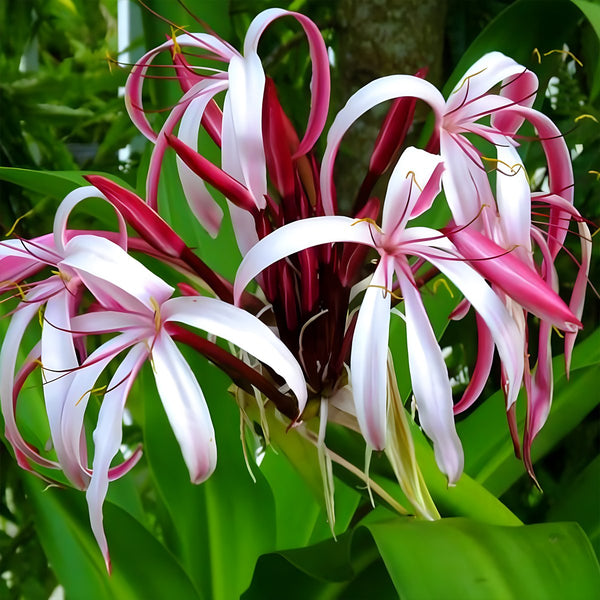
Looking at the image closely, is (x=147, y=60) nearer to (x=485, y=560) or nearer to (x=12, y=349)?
(x=12, y=349)

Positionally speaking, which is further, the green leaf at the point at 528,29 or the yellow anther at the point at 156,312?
the green leaf at the point at 528,29

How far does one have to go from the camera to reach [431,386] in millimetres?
286

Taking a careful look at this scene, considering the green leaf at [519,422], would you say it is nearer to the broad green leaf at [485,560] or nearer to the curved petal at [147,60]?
the broad green leaf at [485,560]

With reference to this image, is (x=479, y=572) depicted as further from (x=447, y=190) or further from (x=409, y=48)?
(x=409, y=48)

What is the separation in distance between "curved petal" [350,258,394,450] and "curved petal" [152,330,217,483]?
6 centimetres

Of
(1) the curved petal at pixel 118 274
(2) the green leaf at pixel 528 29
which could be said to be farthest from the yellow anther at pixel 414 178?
(2) the green leaf at pixel 528 29

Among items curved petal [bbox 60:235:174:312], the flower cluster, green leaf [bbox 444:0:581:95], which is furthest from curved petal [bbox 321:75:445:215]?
green leaf [bbox 444:0:581:95]

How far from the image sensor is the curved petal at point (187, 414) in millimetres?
280

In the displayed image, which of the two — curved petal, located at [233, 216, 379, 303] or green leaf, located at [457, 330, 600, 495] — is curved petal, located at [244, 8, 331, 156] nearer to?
curved petal, located at [233, 216, 379, 303]

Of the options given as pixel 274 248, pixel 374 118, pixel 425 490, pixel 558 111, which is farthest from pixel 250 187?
pixel 558 111

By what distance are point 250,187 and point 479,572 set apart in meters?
0.18

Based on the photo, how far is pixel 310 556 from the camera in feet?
1.24

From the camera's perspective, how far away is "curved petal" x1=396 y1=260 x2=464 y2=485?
0.29m

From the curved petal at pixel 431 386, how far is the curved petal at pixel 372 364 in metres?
0.01
